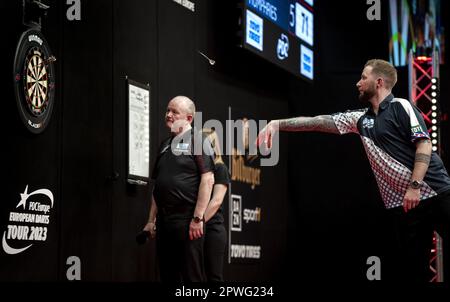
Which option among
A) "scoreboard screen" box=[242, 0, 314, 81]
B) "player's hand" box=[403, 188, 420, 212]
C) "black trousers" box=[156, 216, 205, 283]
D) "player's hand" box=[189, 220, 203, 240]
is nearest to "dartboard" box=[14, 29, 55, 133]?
"black trousers" box=[156, 216, 205, 283]

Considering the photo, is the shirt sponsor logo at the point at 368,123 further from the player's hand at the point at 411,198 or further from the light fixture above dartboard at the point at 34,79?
the light fixture above dartboard at the point at 34,79

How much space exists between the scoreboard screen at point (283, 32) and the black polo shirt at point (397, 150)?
138 inches

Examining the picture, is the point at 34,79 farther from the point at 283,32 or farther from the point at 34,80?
the point at 283,32

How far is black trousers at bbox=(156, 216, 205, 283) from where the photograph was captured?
5.25m

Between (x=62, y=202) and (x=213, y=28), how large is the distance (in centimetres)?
315

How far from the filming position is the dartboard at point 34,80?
519 centimetres

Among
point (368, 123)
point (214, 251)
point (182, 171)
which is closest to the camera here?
point (368, 123)

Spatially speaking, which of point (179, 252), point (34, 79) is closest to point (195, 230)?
point (179, 252)

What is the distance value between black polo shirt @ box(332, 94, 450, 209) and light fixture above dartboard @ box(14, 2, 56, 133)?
2.15 m

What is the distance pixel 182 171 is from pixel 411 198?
5.36 feet

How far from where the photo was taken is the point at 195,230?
5.25 metres

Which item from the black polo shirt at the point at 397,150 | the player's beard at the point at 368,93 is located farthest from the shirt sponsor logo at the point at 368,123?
the player's beard at the point at 368,93
